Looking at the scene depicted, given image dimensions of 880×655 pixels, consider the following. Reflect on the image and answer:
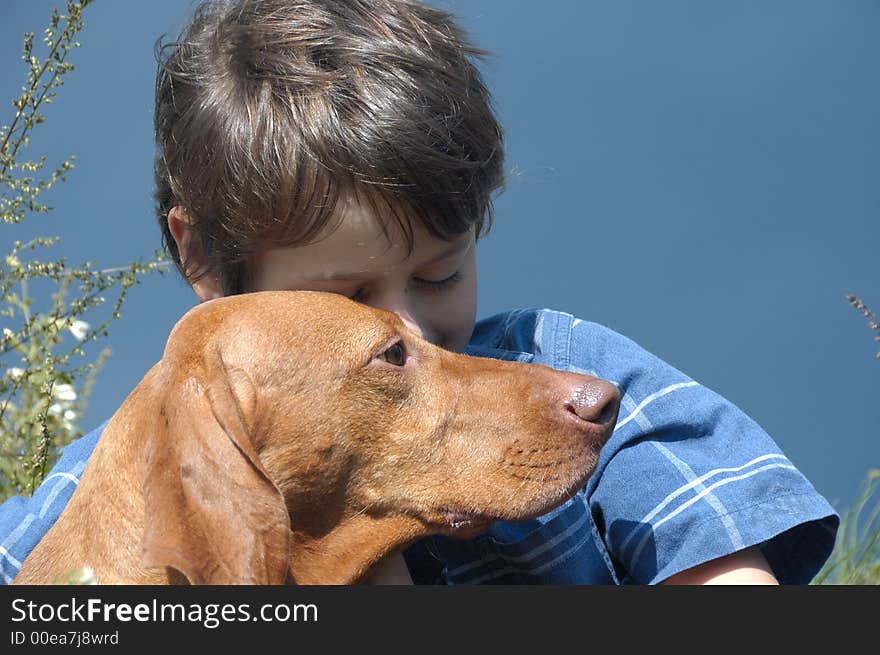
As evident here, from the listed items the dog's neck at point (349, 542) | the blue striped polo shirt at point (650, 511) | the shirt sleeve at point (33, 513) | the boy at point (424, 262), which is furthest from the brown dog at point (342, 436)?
the shirt sleeve at point (33, 513)

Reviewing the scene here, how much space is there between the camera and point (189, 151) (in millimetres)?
3572

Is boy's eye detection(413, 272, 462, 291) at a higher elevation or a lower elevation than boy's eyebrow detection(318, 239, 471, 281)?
lower

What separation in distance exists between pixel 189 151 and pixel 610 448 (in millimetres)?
1599

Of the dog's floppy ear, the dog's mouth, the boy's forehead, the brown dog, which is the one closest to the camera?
the dog's floppy ear

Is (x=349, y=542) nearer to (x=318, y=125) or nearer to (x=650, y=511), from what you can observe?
(x=650, y=511)

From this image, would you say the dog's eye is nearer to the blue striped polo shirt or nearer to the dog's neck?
the dog's neck

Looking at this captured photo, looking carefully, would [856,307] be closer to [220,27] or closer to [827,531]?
[827,531]

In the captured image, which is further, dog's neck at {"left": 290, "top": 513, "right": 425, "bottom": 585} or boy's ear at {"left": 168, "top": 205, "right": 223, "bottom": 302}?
boy's ear at {"left": 168, "top": 205, "right": 223, "bottom": 302}

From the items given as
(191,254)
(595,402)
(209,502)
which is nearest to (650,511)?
(595,402)

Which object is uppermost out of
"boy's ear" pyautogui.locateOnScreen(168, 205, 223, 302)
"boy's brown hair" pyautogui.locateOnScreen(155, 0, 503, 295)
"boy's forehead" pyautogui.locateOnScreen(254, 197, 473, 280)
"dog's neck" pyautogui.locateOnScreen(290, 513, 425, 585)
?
"boy's brown hair" pyautogui.locateOnScreen(155, 0, 503, 295)

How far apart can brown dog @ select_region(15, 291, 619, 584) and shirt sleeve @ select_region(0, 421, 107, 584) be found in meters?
0.74

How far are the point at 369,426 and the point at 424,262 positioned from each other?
2.51 ft

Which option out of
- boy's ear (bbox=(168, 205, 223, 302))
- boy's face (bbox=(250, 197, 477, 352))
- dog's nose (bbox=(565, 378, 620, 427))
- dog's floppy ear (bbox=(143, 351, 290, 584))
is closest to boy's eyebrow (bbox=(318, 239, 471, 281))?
boy's face (bbox=(250, 197, 477, 352))

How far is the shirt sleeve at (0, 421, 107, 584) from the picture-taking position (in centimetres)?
317
